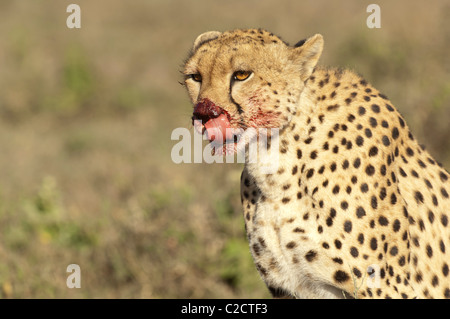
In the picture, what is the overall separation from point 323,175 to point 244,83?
55cm

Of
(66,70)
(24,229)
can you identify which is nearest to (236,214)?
(24,229)

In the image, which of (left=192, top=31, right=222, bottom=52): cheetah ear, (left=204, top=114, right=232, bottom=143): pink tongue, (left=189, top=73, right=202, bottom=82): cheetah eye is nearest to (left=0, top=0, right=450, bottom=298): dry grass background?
(left=192, top=31, right=222, bottom=52): cheetah ear

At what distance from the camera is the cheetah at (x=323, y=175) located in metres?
2.92

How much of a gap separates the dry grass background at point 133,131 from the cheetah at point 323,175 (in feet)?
3.81

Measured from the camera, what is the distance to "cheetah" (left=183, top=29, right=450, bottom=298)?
2.92m

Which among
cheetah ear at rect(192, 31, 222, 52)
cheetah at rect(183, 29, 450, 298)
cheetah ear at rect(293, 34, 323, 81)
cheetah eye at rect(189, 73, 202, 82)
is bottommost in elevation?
cheetah at rect(183, 29, 450, 298)

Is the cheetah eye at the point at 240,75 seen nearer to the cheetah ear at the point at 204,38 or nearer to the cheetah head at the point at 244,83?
the cheetah head at the point at 244,83

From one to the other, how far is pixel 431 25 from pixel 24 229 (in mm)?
6848

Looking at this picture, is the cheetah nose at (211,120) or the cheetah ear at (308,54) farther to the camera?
the cheetah ear at (308,54)

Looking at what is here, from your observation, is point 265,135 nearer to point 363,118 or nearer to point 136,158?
point 363,118

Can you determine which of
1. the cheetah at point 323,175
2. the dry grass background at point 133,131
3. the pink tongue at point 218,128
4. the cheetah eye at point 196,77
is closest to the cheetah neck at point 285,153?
the cheetah at point 323,175

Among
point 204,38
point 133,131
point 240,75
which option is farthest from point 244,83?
point 133,131

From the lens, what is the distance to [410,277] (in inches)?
122

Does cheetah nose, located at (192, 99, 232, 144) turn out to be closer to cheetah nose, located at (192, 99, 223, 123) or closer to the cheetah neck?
cheetah nose, located at (192, 99, 223, 123)
